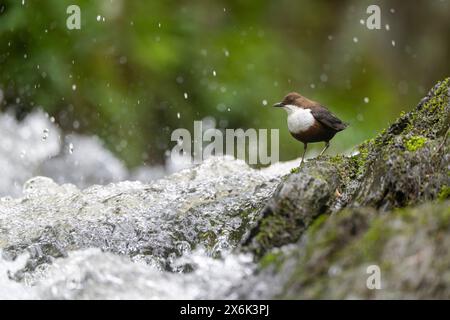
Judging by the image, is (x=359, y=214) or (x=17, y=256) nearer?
(x=359, y=214)

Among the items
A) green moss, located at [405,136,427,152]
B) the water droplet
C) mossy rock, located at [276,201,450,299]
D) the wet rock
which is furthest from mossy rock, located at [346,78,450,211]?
the water droplet

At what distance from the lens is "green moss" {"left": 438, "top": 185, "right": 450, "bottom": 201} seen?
117 inches

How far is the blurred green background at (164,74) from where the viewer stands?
7.50 m

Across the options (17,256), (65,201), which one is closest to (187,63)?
(65,201)

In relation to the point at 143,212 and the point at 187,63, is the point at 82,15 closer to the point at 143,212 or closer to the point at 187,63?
the point at 187,63

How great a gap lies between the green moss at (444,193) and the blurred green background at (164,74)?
177 inches

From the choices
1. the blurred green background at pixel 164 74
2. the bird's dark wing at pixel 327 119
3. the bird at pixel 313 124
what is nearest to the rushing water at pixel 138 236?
the bird at pixel 313 124

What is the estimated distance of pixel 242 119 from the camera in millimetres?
7934

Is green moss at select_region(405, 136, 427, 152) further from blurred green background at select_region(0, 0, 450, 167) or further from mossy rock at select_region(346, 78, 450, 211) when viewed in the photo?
blurred green background at select_region(0, 0, 450, 167)

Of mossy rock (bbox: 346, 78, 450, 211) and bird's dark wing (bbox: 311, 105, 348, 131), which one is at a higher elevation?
bird's dark wing (bbox: 311, 105, 348, 131)

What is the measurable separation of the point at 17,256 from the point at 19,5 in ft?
13.5

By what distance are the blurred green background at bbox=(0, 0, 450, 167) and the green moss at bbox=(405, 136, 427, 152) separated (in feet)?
14.1

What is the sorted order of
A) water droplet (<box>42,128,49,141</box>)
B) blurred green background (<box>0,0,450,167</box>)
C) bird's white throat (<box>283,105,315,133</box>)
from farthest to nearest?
1. water droplet (<box>42,128,49,141</box>)
2. blurred green background (<box>0,0,450,167</box>)
3. bird's white throat (<box>283,105,315,133</box>)
